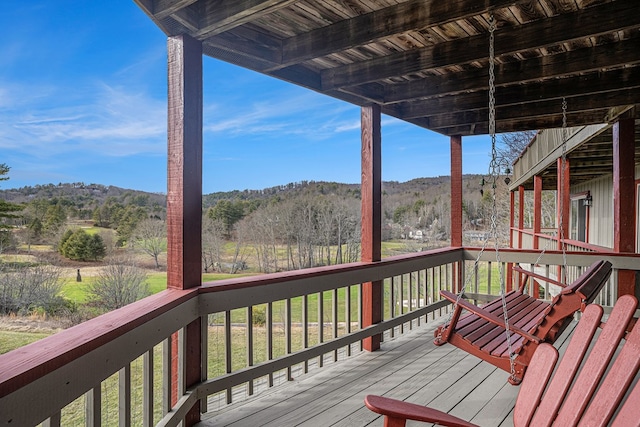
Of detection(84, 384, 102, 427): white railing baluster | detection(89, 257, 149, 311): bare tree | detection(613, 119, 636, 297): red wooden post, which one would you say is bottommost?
detection(89, 257, 149, 311): bare tree

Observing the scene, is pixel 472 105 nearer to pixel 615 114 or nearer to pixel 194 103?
pixel 615 114

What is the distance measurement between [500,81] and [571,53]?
1.84ft

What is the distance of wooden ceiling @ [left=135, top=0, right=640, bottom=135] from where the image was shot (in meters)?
2.42

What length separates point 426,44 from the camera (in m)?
3.23

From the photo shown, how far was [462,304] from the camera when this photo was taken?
2.66 m

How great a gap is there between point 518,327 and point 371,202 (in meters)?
1.89

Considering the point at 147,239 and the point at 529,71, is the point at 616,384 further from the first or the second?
the point at 147,239

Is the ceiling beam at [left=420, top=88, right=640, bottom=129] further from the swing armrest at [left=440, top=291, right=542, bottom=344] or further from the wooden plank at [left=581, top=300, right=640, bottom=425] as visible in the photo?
the wooden plank at [left=581, top=300, right=640, bottom=425]

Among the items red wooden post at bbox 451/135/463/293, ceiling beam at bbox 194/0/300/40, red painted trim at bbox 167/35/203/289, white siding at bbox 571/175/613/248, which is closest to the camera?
ceiling beam at bbox 194/0/300/40

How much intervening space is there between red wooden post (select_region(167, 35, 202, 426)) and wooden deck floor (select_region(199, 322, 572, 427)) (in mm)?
512

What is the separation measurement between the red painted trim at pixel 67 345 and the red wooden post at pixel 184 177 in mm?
422

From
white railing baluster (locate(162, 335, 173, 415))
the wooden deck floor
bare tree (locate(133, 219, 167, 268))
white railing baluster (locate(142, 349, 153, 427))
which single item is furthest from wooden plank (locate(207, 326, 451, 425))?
bare tree (locate(133, 219, 167, 268))

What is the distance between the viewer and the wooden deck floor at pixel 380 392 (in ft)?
8.81

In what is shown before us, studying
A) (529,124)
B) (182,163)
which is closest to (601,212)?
(529,124)
